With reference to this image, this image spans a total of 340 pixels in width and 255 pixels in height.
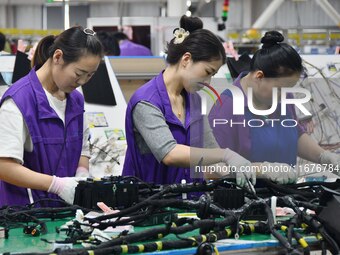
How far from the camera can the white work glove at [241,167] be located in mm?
2289

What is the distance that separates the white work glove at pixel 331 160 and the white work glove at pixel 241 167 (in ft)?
0.87

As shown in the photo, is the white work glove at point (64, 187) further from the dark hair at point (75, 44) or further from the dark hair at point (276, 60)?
the dark hair at point (276, 60)

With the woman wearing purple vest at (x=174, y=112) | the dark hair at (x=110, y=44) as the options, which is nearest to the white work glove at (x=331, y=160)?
the woman wearing purple vest at (x=174, y=112)

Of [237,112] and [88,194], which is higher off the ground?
[237,112]

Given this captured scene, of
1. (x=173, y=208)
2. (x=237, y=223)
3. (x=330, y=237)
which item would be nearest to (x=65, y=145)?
Result: (x=173, y=208)

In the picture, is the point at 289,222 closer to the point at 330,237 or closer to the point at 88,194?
the point at 330,237

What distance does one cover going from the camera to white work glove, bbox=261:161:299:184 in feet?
7.65

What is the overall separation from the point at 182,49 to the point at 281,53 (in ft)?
1.29

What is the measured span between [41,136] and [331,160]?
3.32ft

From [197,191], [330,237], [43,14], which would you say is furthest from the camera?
[43,14]

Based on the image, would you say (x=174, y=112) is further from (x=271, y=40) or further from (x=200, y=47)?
(x=271, y=40)

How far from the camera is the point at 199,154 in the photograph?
2.44 metres

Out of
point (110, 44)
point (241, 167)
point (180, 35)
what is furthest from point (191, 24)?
point (110, 44)

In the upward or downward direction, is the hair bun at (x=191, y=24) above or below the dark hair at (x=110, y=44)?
above
